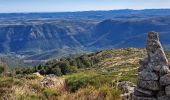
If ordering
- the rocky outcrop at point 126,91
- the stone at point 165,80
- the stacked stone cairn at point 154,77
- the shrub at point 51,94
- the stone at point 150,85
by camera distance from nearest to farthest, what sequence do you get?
the stone at point 165,80 → the stacked stone cairn at point 154,77 → the stone at point 150,85 → the rocky outcrop at point 126,91 → the shrub at point 51,94

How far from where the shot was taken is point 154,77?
47.2 ft

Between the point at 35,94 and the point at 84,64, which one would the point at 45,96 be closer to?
the point at 35,94

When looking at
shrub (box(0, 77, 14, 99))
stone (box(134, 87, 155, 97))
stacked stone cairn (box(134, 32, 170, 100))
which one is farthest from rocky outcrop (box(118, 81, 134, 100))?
shrub (box(0, 77, 14, 99))

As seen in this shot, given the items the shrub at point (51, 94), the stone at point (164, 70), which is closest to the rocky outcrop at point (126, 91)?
the stone at point (164, 70)

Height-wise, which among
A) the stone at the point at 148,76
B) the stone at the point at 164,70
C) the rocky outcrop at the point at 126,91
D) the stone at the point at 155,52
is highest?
the stone at the point at 155,52

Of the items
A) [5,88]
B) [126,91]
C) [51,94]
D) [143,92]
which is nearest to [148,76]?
[143,92]

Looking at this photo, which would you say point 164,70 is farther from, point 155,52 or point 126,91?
point 126,91

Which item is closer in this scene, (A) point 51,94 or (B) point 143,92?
(B) point 143,92

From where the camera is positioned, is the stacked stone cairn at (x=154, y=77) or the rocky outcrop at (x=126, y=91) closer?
the stacked stone cairn at (x=154, y=77)

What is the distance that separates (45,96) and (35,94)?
1.69 feet

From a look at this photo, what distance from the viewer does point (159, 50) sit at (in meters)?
14.9

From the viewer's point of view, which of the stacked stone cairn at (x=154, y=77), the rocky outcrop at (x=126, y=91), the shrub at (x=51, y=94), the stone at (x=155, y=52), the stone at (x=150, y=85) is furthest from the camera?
the shrub at (x=51, y=94)

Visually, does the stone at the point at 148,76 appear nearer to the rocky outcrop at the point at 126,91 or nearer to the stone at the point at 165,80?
the stone at the point at 165,80

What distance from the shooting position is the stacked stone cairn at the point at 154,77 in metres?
14.1
